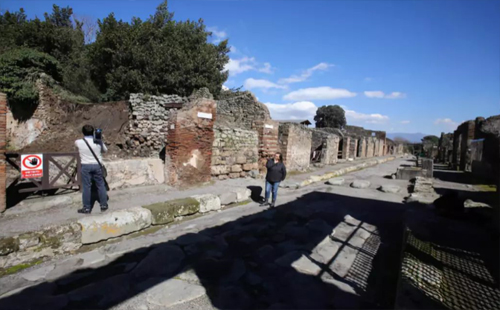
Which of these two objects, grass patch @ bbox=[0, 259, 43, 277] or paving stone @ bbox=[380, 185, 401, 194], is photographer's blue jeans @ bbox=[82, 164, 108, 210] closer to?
grass patch @ bbox=[0, 259, 43, 277]

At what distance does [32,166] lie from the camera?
14.7 feet

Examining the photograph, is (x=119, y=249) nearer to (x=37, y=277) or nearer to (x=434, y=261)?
(x=37, y=277)

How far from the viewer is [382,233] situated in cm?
466

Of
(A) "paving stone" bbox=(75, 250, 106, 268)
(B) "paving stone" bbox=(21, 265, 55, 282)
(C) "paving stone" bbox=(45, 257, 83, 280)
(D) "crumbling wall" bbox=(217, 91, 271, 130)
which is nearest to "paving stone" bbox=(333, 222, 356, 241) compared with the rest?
(A) "paving stone" bbox=(75, 250, 106, 268)

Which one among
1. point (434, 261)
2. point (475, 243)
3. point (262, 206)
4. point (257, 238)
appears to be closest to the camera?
point (434, 261)

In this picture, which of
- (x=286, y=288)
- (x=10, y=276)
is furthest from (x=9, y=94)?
(x=286, y=288)

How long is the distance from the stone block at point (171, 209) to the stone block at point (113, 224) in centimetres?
15

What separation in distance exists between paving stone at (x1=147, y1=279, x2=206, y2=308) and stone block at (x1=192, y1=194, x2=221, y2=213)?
2.73 meters

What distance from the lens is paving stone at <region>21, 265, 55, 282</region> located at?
9.08 feet

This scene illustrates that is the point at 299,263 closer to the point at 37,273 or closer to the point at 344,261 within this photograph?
the point at 344,261

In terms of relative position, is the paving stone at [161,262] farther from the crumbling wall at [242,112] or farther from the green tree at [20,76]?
the green tree at [20,76]

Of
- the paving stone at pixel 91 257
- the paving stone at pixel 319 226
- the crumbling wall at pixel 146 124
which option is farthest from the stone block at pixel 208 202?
the crumbling wall at pixel 146 124

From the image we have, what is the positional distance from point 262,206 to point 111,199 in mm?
3362

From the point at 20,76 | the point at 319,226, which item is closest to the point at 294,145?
the point at 319,226
